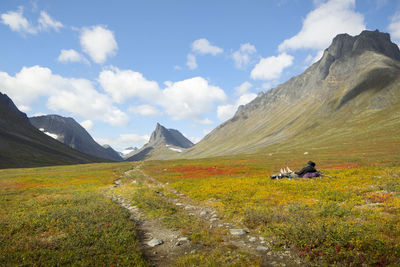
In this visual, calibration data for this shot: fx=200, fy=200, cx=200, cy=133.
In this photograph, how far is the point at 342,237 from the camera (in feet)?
27.0

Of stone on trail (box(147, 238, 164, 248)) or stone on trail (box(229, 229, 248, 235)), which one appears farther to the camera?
stone on trail (box(229, 229, 248, 235))

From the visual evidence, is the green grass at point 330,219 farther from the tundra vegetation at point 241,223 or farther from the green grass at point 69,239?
the green grass at point 69,239

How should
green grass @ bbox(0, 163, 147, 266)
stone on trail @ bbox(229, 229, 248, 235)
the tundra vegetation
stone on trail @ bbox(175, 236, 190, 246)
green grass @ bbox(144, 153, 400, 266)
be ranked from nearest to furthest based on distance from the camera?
green grass @ bbox(144, 153, 400, 266)
the tundra vegetation
green grass @ bbox(0, 163, 147, 266)
stone on trail @ bbox(175, 236, 190, 246)
stone on trail @ bbox(229, 229, 248, 235)

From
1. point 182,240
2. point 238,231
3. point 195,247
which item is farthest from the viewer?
point 238,231

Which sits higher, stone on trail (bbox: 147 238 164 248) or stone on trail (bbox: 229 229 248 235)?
stone on trail (bbox: 229 229 248 235)

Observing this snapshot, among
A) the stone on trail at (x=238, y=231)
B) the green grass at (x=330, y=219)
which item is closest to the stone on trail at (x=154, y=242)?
the stone on trail at (x=238, y=231)

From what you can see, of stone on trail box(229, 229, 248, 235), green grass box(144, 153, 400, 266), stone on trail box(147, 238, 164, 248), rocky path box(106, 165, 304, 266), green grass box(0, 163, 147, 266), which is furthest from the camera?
stone on trail box(229, 229, 248, 235)

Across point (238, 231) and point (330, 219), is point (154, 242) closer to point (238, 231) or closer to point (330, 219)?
point (238, 231)

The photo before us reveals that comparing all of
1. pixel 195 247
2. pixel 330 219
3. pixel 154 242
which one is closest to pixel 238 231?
pixel 195 247

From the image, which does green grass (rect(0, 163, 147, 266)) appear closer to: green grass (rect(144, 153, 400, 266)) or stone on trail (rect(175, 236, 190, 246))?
stone on trail (rect(175, 236, 190, 246))

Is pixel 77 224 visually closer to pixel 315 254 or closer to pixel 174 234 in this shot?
pixel 174 234

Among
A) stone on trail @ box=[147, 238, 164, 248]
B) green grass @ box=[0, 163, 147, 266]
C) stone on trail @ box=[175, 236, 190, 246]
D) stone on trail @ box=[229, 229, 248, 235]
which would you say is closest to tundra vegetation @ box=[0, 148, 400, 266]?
green grass @ box=[0, 163, 147, 266]

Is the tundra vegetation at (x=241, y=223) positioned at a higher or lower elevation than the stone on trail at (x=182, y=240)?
higher

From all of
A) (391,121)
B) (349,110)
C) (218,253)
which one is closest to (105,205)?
(218,253)
